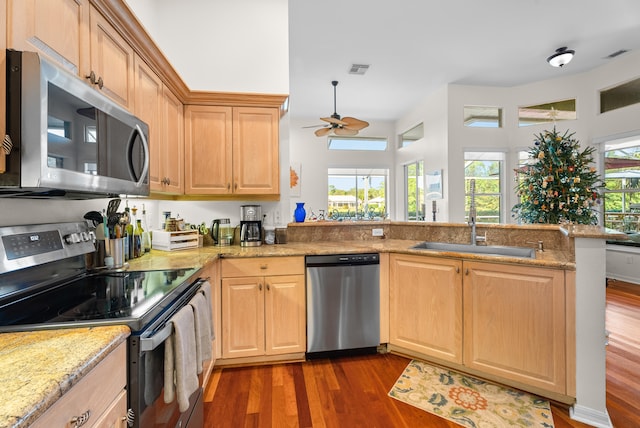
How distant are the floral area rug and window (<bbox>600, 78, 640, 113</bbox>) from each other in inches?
195

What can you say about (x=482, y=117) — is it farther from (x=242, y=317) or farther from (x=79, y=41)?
(x=79, y=41)

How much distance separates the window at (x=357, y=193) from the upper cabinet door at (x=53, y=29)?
237 inches

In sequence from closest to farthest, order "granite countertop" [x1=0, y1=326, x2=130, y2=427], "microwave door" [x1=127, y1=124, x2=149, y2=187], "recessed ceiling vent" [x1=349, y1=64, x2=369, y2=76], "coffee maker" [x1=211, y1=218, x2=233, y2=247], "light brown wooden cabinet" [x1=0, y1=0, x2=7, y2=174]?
"granite countertop" [x1=0, y1=326, x2=130, y2=427] → "light brown wooden cabinet" [x1=0, y1=0, x2=7, y2=174] → "microwave door" [x1=127, y1=124, x2=149, y2=187] → "coffee maker" [x1=211, y1=218, x2=233, y2=247] → "recessed ceiling vent" [x1=349, y1=64, x2=369, y2=76]

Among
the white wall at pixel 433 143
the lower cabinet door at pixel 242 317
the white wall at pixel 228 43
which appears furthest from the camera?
the white wall at pixel 433 143

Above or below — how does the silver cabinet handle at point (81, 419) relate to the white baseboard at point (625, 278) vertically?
above

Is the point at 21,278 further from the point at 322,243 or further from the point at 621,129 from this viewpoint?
the point at 621,129

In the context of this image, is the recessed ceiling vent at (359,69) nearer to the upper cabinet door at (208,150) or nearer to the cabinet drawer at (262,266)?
the upper cabinet door at (208,150)

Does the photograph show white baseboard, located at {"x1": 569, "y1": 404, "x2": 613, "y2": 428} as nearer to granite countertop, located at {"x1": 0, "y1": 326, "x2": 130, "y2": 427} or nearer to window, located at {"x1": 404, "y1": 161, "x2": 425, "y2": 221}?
granite countertop, located at {"x1": 0, "y1": 326, "x2": 130, "y2": 427}

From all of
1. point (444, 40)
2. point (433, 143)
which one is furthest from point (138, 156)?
point (433, 143)

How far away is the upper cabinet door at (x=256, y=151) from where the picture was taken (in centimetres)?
262

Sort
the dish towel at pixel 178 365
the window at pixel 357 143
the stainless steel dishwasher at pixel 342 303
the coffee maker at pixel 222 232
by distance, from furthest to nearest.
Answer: the window at pixel 357 143 → the coffee maker at pixel 222 232 → the stainless steel dishwasher at pixel 342 303 → the dish towel at pixel 178 365

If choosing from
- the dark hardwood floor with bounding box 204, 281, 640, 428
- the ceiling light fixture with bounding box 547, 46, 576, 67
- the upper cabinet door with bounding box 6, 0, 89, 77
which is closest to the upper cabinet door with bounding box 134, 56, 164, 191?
the upper cabinet door with bounding box 6, 0, 89, 77

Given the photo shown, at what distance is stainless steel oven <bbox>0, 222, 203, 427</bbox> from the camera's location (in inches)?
37.6

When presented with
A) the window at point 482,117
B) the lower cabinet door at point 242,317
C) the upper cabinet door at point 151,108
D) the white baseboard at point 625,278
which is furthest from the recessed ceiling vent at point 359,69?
the white baseboard at point 625,278
